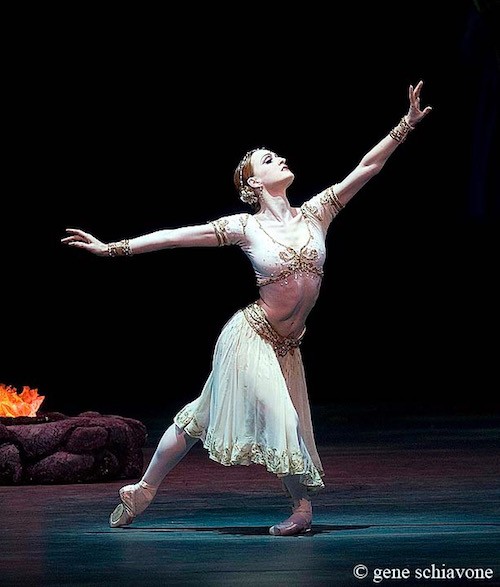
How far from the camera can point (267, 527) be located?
5.59 m

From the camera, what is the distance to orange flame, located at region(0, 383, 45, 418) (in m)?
7.81

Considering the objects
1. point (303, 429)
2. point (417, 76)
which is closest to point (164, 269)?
point (417, 76)

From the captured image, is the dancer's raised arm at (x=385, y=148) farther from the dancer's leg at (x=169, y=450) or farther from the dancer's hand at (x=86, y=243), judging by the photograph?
the dancer's leg at (x=169, y=450)

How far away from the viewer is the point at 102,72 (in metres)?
9.90

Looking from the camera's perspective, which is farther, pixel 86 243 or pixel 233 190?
pixel 233 190

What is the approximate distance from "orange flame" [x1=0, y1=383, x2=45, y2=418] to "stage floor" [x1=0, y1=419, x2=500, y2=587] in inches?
29.2

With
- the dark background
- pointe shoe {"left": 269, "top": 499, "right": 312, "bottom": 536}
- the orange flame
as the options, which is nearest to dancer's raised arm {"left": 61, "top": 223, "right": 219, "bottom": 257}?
pointe shoe {"left": 269, "top": 499, "right": 312, "bottom": 536}

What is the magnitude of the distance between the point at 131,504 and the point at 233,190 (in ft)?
15.9

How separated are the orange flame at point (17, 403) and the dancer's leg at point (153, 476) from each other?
2.18 m

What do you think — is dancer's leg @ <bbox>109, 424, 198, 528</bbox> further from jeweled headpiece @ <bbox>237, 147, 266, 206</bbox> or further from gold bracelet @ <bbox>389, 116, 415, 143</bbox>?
gold bracelet @ <bbox>389, 116, 415, 143</bbox>

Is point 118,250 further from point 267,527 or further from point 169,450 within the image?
point 267,527

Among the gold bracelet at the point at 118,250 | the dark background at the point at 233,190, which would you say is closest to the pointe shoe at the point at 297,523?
the gold bracelet at the point at 118,250
